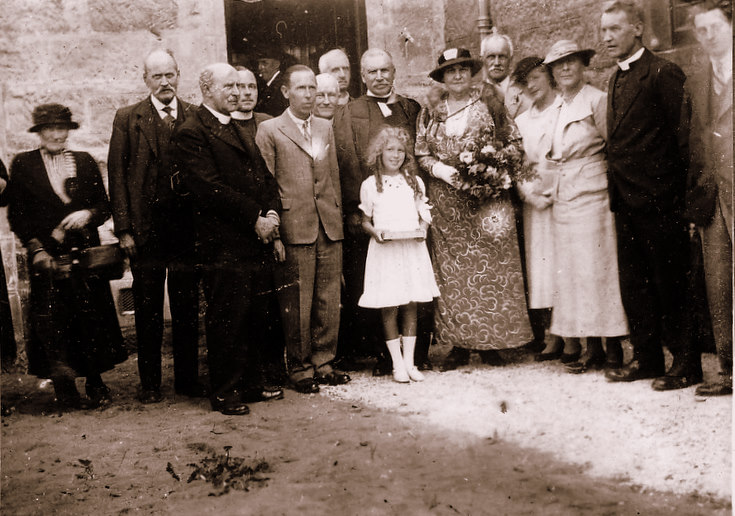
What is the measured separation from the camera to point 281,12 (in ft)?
22.3

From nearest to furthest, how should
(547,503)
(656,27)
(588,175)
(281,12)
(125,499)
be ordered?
(547,503)
(125,499)
(588,175)
(656,27)
(281,12)

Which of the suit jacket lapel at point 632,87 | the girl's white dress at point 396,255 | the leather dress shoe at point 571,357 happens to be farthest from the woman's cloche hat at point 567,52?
the leather dress shoe at point 571,357

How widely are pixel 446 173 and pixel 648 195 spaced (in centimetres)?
136

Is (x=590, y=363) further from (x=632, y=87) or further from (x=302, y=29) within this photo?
(x=302, y=29)

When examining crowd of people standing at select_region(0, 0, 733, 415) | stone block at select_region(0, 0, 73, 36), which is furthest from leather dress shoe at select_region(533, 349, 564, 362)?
stone block at select_region(0, 0, 73, 36)

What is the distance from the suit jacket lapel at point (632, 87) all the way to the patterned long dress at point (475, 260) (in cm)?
80

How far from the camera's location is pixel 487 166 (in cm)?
561

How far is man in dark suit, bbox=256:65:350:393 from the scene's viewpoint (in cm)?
551

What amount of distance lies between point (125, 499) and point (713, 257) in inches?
134

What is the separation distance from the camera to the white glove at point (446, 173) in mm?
5684

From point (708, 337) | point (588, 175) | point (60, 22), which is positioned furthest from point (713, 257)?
point (60, 22)

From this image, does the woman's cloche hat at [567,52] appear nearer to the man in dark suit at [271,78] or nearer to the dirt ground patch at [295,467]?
the man in dark suit at [271,78]

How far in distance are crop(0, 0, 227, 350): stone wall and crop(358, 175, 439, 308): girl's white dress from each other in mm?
1902

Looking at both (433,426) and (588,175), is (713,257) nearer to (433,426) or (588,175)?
(588,175)
